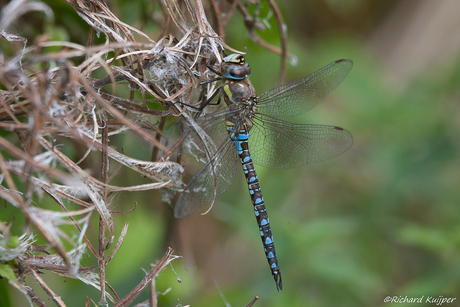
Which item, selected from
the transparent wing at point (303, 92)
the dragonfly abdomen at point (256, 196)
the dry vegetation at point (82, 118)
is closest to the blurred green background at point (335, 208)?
the dragonfly abdomen at point (256, 196)

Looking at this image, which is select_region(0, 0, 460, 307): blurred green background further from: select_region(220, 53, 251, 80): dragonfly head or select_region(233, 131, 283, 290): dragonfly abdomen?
select_region(220, 53, 251, 80): dragonfly head

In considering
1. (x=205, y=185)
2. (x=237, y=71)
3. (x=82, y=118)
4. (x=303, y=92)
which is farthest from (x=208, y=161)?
(x=303, y=92)

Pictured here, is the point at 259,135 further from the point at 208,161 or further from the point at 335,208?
the point at 335,208

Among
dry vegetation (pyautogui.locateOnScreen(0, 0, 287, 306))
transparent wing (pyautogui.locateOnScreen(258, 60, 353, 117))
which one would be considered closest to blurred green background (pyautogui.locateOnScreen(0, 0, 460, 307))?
dry vegetation (pyautogui.locateOnScreen(0, 0, 287, 306))

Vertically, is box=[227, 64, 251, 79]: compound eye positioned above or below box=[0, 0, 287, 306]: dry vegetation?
above

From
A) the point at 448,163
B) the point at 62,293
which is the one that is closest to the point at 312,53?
the point at 448,163
